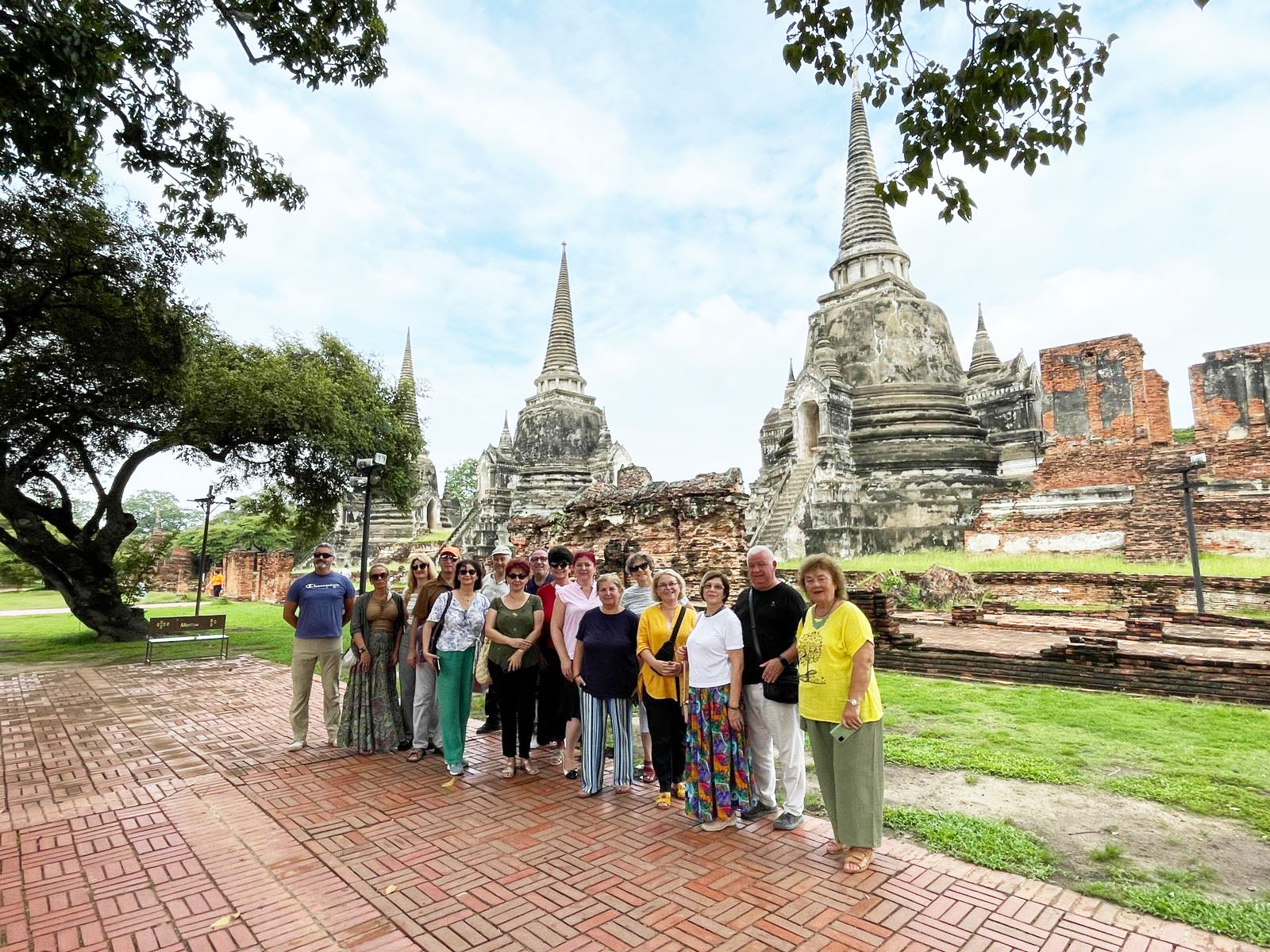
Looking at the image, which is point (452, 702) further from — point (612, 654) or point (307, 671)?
point (307, 671)

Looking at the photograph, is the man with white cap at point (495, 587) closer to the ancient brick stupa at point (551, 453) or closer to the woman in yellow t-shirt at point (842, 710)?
the woman in yellow t-shirt at point (842, 710)

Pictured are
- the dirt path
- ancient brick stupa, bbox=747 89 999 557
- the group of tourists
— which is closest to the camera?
the dirt path

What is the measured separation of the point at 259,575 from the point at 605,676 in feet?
99.0

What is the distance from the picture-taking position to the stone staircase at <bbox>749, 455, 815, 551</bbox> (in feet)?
67.6

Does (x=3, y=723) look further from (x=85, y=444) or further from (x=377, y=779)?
(x=85, y=444)

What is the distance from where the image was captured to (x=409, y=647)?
6.03 metres

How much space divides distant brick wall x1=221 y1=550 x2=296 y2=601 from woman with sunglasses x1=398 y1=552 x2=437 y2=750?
2497 centimetres

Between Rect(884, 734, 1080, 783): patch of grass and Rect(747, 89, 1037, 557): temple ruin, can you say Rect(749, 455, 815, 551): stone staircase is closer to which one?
Rect(747, 89, 1037, 557): temple ruin

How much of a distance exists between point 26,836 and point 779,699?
4.72m

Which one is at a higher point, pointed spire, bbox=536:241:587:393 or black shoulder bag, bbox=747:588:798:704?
pointed spire, bbox=536:241:587:393

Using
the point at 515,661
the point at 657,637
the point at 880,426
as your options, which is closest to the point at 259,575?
the point at 880,426

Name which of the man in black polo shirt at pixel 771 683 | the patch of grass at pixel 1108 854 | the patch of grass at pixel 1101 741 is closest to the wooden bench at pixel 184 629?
the man in black polo shirt at pixel 771 683

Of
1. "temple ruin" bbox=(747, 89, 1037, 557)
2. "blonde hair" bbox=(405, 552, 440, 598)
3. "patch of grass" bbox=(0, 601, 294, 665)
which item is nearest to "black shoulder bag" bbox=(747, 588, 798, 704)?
"blonde hair" bbox=(405, 552, 440, 598)

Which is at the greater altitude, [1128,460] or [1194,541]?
[1128,460]
